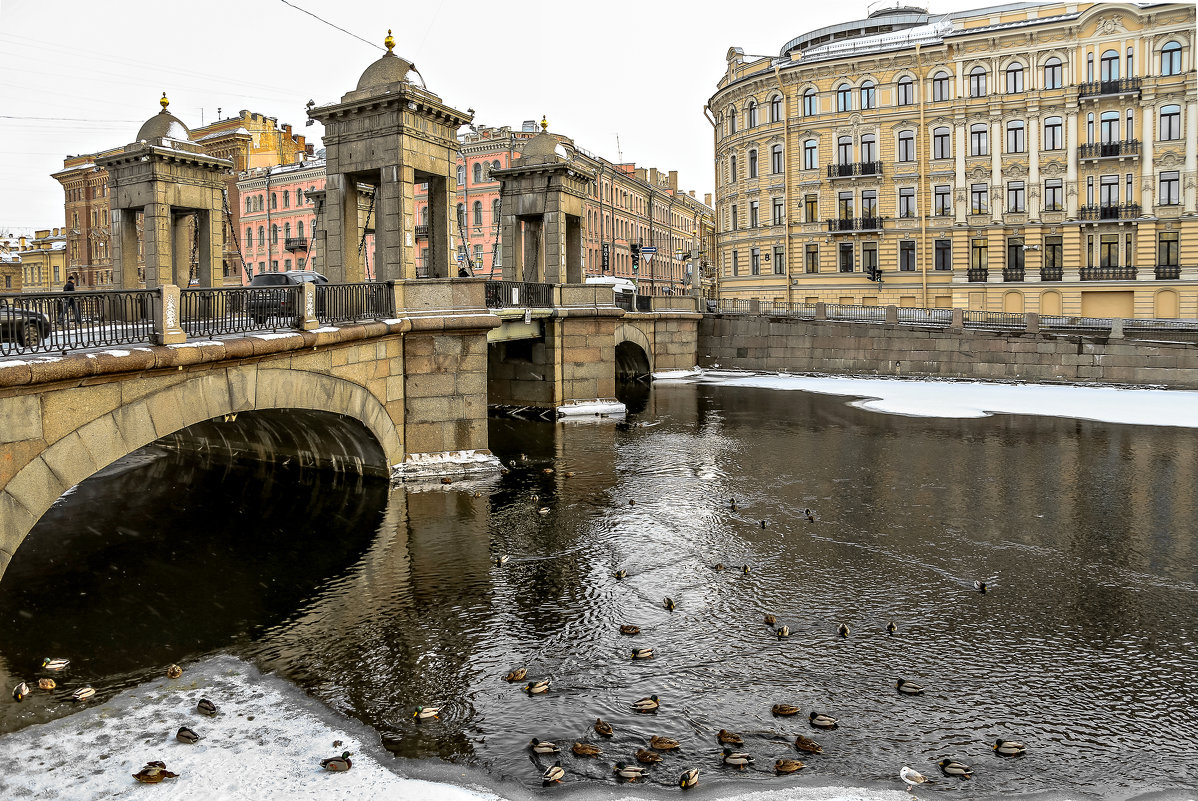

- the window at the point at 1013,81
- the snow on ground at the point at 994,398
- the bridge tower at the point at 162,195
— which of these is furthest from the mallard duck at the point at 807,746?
the window at the point at 1013,81

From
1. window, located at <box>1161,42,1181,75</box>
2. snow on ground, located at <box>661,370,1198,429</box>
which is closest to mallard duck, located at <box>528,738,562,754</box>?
snow on ground, located at <box>661,370,1198,429</box>

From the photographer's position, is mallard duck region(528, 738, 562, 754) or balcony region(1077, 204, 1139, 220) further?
balcony region(1077, 204, 1139, 220)

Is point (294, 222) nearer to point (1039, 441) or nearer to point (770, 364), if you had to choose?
point (770, 364)

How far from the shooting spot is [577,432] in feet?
83.6

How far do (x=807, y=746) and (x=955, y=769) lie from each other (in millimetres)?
1184

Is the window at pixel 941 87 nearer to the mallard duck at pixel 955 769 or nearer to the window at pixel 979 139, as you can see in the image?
the window at pixel 979 139

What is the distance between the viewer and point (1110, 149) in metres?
43.1

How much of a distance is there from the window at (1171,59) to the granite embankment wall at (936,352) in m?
16.1

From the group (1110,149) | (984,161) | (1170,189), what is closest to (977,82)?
(984,161)

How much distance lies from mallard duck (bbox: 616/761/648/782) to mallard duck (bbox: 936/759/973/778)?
245cm

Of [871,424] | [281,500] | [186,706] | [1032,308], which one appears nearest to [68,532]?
[281,500]

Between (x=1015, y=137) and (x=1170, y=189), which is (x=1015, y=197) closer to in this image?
(x=1015, y=137)

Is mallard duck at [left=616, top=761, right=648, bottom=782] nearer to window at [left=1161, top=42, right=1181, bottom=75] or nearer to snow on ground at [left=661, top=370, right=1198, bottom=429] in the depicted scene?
snow on ground at [left=661, top=370, right=1198, bottom=429]

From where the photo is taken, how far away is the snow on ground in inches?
1108
